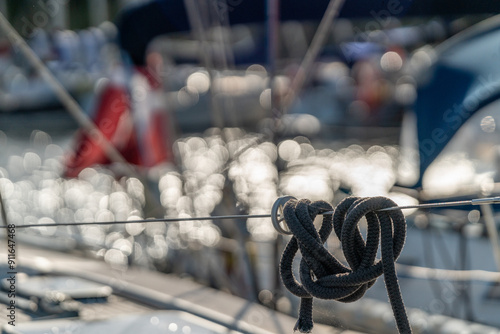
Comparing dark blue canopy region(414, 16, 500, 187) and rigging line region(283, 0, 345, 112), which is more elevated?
rigging line region(283, 0, 345, 112)

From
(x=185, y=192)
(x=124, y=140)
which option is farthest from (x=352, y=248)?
(x=124, y=140)

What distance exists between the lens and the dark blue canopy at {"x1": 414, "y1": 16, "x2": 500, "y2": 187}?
290 centimetres

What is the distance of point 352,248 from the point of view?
1207mm

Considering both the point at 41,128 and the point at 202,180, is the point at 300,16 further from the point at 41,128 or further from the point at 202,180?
the point at 41,128

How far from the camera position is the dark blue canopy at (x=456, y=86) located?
9.52 ft

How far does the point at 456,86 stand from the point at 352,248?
2.09 meters

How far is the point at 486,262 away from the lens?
3.09 metres

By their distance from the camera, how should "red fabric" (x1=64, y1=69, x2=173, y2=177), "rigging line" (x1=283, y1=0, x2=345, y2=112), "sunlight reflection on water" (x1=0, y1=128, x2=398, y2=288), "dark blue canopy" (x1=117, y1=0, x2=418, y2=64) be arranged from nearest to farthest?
"rigging line" (x1=283, y1=0, x2=345, y2=112) < "dark blue canopy" (x1=117, y1=0, x2=418, y2=64) < "sunlight reflection on water" (x1=0, y1=128, x2=398, y2=288) < "red fabric" (x1=64, y1=69, x2=173, y2=177)

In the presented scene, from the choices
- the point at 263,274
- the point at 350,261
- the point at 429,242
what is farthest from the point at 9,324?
the point at 429,242

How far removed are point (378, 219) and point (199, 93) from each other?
1402cm

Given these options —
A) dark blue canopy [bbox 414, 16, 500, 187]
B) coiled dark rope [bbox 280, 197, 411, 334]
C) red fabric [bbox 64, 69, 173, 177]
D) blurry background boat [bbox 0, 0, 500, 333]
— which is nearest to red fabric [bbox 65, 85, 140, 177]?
red fabric [bbox 64, 69, 173, 177]

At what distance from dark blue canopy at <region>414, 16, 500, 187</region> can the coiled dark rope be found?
1.80m

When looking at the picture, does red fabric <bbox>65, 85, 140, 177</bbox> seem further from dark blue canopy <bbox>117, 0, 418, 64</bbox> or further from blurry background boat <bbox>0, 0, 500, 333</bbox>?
dark blue canopy <bbox>117, 0, 418, 64</bbox>

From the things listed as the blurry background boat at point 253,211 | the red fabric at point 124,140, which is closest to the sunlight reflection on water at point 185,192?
the blurry background boat at point 253,211
